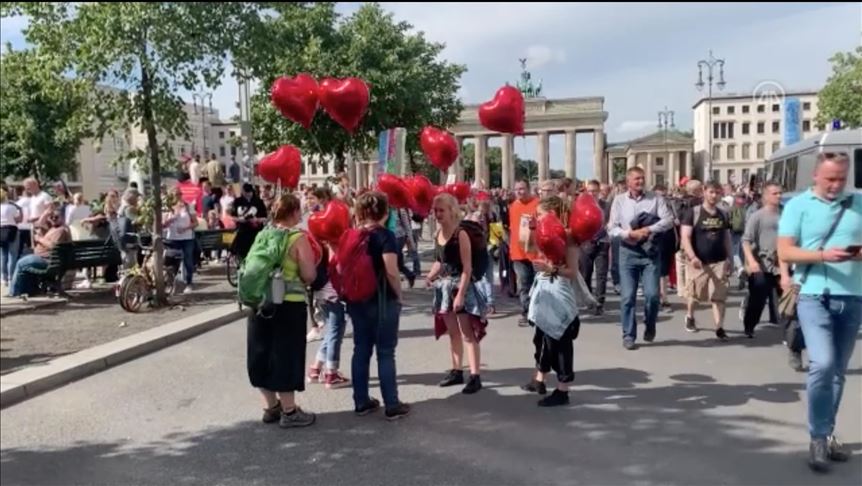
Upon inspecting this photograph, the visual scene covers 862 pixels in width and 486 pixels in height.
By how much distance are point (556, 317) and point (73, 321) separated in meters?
6.64

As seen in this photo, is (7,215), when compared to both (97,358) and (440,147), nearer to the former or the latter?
(97,358)

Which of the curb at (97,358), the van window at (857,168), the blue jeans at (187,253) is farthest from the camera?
the van window at (857,168)

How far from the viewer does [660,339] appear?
782 cm

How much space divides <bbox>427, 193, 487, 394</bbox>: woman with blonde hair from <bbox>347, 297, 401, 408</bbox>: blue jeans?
717mm

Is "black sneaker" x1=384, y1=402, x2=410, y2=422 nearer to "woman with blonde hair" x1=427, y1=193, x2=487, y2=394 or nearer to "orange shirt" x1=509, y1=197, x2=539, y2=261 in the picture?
"woman with blonde hair" x1=427, y1=193, x2=487, y2=394

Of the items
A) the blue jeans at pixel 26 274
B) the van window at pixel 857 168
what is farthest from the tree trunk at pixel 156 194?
the van window at pixel 857 168

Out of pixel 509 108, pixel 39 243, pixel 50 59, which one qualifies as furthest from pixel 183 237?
pixel 509 108

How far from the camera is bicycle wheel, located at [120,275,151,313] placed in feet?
31.2

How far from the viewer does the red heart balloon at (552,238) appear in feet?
17.8

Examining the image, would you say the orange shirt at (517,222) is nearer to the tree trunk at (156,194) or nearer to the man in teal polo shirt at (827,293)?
the man in teal polo shirt at (827,293)

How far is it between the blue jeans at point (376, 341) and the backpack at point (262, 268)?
0.67 metres

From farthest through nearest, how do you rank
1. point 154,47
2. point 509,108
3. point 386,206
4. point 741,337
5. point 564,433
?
point 154,47 → point 741,337 → point 509,108 → point 386,206 → point 564,433

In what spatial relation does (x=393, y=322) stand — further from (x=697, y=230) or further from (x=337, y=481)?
(x=697, y=230)

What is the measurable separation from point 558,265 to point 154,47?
6.37 m
